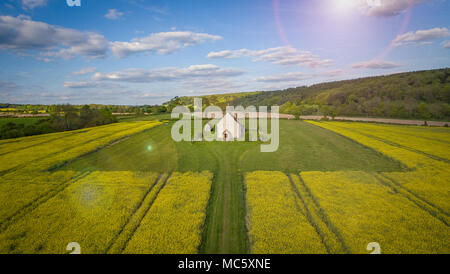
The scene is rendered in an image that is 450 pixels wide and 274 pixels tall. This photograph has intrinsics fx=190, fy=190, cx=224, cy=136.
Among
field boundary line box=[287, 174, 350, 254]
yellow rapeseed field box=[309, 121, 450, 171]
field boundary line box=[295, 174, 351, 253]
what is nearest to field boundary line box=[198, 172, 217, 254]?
field boundary line box=[287, 174, 350, 254]

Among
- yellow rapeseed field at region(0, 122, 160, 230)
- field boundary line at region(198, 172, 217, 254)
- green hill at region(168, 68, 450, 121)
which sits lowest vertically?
field boundary line at region(198, 172, 217, 254)

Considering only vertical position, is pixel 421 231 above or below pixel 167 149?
below

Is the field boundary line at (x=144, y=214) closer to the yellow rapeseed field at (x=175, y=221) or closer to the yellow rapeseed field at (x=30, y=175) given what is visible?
the yellow rapeseed field at (x=175, y=221)

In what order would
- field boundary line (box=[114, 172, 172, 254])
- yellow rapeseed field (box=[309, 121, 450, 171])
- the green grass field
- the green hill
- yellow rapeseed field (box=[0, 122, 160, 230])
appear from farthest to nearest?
the green hill, yellow rapeseed field (box=[309, 121, 450, 171]), yellow rapeseed field (box=[0, 122, 160, 230]), the green grass field, field boundary line (box=[114, 172, 172, 254])

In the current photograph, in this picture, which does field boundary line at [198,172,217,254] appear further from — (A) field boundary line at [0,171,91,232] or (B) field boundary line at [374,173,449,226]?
(B) field boundary line at [374,173,449,226]
